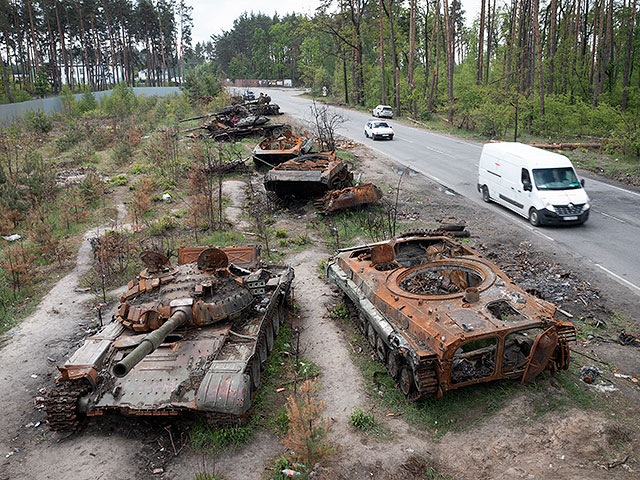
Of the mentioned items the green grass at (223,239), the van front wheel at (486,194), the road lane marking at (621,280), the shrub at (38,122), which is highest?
the shrub at (38,122)

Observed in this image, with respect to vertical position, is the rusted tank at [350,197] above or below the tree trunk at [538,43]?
below

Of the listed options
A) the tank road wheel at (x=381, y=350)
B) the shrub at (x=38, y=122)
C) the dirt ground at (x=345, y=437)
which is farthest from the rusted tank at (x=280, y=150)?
the shrub at (x=38, y=122)

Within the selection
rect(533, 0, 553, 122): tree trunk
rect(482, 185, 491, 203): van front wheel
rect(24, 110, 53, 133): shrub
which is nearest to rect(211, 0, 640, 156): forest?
rect(533, 0, 553, 122): tree trunk

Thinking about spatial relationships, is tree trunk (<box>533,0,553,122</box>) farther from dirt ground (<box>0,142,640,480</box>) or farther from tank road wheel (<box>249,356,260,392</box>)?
tank road wheel (<box>249,356,260,392</box>)

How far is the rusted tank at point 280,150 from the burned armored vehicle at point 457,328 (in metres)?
12.3

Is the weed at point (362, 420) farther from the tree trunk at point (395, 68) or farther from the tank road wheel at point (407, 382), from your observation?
the tree trunk at point (395, 68)

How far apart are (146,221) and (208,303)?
9443mm

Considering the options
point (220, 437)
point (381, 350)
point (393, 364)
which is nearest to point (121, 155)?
point (381, 350)

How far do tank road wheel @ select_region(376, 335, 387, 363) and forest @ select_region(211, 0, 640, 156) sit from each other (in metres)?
18.6

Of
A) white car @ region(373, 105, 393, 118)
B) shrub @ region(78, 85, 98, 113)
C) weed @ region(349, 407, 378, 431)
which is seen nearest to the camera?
weed @ region(349, 407, 378, 431)

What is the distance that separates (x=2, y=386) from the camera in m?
8.48

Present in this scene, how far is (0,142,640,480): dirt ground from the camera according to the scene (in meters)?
6.03

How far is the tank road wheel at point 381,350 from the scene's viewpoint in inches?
320

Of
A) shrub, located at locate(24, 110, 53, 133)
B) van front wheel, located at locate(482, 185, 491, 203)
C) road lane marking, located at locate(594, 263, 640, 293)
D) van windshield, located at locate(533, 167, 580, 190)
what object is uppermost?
shrub, located at locate(24, 110, 53, 133)
